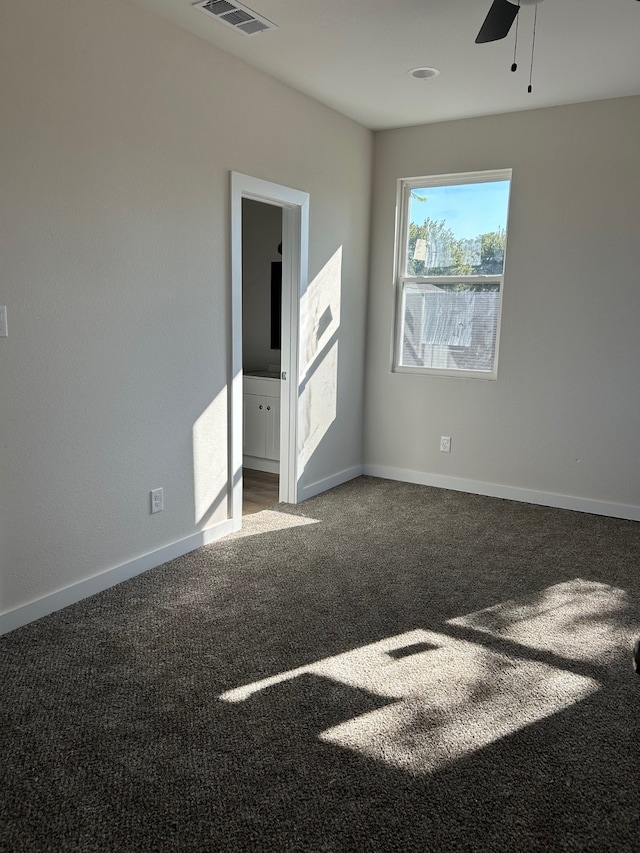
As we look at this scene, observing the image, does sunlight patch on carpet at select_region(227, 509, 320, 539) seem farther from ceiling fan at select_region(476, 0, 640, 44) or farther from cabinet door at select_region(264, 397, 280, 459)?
ceiling fan at select_region(476, 0, 640, 44)

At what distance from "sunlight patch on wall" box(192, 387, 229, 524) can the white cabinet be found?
54.4 inches

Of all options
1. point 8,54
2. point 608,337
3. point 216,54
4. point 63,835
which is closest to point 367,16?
point 216,54

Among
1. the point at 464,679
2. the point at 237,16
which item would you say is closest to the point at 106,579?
the point at 464,679

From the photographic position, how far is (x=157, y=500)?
3449 millimetres

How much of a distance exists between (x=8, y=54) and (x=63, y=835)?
107 inches

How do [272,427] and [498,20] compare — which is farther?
[272,427]

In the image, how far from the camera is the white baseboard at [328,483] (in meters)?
4.73

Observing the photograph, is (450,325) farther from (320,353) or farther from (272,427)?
(272,427)

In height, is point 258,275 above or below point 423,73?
below

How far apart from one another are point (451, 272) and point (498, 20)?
2.55 m

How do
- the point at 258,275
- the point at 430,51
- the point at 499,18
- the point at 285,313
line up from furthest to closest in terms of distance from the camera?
the point at 258,275, the point at 285,313, the point at 430,51, the point at 499,18

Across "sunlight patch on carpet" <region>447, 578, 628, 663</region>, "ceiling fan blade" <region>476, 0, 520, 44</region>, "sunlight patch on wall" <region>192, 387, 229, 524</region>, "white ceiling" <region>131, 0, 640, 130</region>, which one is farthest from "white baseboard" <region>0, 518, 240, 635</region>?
"ceiling fan blade" <region>476, 0, 520, 44</region>

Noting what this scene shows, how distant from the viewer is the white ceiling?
117 inches

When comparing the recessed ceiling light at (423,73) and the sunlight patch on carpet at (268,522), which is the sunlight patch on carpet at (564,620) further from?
the recessed ceiling light at (423,73)
